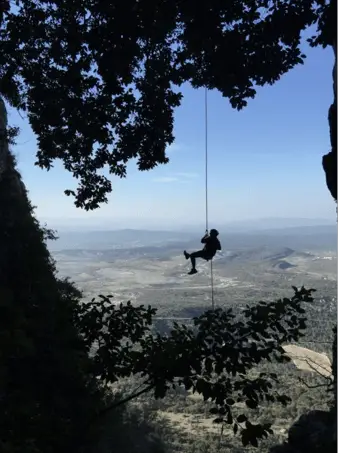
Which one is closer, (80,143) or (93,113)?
(93,113)

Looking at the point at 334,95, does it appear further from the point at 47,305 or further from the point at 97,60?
the point at 47,305

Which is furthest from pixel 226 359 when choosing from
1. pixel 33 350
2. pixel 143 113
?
pixel 143 113

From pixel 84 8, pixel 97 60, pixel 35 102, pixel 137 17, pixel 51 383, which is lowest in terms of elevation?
pixel 51 383

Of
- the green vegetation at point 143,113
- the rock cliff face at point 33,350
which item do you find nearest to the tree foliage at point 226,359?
the green vegetation at point 143,113

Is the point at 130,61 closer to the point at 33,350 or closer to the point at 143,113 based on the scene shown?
the point at 143,113

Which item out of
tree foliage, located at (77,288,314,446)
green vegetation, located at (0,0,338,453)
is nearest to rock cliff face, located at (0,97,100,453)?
green vegetation, located at (0,0,338,453)

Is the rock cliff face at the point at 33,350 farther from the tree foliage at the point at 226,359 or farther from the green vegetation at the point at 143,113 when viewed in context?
the tree foliage at the point at 226,359

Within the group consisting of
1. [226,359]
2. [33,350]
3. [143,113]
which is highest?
[143,113]

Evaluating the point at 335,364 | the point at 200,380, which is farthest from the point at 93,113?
the point at 335,364

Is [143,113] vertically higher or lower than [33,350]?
higher

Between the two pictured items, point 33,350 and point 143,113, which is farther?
point 143,113

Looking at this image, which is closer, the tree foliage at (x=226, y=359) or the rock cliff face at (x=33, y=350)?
the rock cliff face at (x=33, y=350)

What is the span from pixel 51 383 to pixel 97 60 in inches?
318

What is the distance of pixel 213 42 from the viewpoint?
18.3 feet
